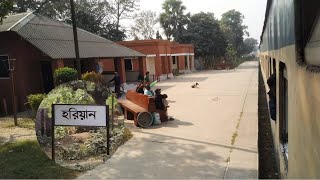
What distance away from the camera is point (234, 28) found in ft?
305

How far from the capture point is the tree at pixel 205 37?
51094mm

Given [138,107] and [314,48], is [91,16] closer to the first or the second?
[138,107]

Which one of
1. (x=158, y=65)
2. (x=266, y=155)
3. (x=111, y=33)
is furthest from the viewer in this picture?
(x=111, y=33)

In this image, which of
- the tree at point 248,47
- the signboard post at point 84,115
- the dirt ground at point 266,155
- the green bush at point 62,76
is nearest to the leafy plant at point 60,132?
the signboard post at point 84,115

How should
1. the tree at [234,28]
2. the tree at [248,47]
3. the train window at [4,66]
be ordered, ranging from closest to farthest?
the train window at [4,66] → the tree at [234,28] → the tree at [248,47]

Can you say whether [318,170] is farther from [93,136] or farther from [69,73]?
[69,73]

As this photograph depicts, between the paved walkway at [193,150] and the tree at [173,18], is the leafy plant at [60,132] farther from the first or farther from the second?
the tree at [173,18]

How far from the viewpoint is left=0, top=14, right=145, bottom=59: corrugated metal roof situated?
16.2m

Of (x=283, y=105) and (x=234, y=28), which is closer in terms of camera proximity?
(x=283, y=105)

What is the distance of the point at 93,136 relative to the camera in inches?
366

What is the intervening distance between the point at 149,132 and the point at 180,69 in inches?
1272

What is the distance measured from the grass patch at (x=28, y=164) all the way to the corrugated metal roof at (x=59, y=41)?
6.81 meters

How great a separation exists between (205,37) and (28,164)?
45395 mm

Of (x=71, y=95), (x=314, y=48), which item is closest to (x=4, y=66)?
(x=71, y=95)
